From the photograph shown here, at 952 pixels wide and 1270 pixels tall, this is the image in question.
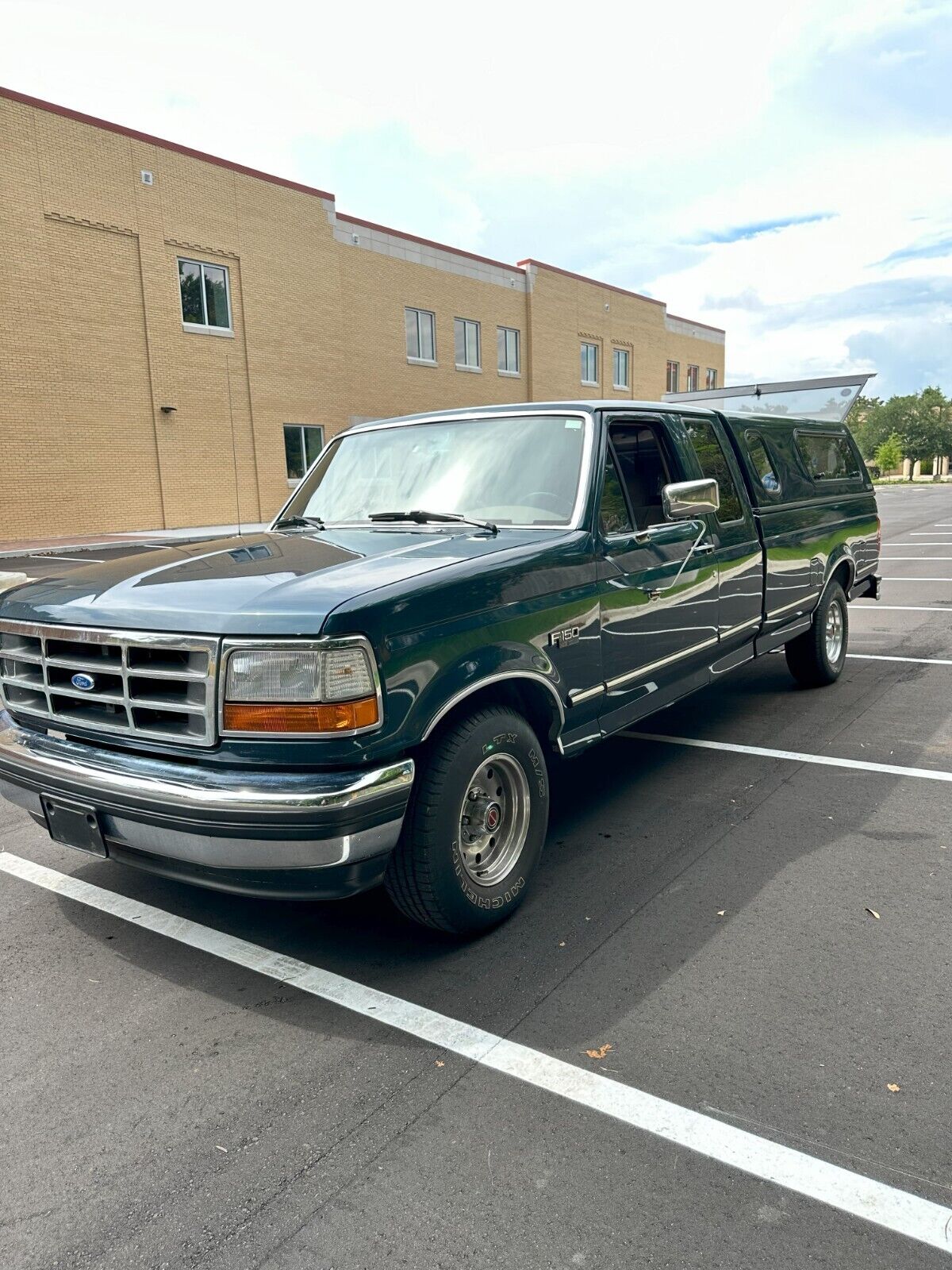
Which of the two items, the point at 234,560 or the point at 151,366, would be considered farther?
the point at 151,366

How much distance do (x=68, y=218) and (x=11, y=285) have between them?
2.18m

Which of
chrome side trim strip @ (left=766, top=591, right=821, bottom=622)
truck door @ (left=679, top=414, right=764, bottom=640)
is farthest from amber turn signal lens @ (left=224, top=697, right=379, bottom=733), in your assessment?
chrome side trim strip @ (left=766, top=591, right=821, bottom=622)

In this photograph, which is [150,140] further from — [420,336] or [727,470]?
[727,470]

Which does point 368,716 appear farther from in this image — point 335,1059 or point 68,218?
point 68,218

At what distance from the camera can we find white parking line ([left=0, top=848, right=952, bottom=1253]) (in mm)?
2193

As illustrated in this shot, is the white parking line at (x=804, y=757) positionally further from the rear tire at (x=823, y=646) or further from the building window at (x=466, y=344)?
the building window at (x=466, y=344)

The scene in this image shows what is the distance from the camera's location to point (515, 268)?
3325cm

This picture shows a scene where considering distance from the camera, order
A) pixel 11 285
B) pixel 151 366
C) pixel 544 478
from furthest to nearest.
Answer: pixel 151 366 → pixel 11 285 → pixel 544 478

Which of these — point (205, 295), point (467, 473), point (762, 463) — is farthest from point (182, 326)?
point (467, 473)

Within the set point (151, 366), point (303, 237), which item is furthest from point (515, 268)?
point (151, 366)

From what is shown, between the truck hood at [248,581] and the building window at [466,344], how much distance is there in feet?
94.2

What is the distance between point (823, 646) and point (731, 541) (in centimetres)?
212

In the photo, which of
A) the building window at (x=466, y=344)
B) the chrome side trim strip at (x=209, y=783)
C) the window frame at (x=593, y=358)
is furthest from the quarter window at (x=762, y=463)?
the window frame at (x=593, y=358)

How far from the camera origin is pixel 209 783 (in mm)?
2887
